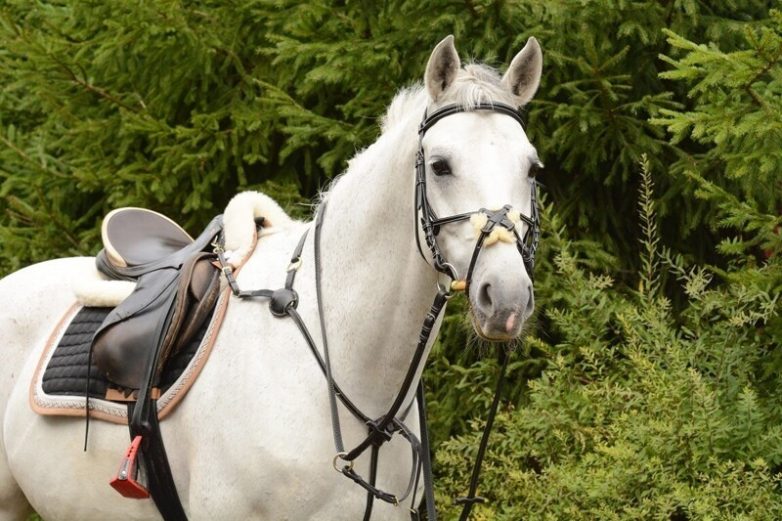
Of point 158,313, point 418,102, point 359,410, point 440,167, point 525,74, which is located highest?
point 525,74

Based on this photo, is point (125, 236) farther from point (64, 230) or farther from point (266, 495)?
point (64, 230)

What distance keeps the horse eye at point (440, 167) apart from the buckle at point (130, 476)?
53.2 inches

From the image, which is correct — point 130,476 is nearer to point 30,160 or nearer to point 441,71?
point 441,71

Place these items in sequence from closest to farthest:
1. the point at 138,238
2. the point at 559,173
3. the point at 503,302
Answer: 1. the point at 503,302
2. the point at 138,238
3. the point at 559,173

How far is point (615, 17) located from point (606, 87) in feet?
1.28

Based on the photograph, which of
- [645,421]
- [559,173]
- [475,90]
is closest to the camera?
[475,90]

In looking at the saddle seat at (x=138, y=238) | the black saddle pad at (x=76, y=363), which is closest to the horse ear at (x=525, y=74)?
the saddle seat at (x=138, y=238)

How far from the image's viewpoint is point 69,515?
12.2ft

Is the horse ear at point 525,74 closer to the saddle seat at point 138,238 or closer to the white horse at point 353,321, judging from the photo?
the white horse at point 353,321

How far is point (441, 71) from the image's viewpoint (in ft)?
9.71

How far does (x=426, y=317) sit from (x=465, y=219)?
42 centimetres

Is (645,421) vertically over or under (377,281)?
under

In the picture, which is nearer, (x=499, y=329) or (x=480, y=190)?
(x=499, y=329)

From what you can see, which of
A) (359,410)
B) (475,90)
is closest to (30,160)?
(359,410)
